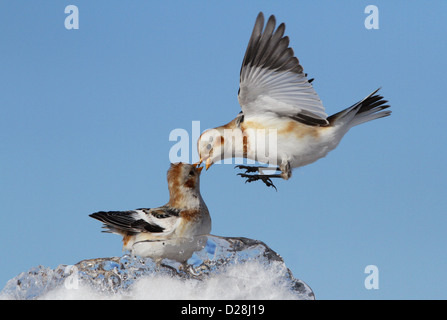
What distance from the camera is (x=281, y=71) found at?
4.67 metres

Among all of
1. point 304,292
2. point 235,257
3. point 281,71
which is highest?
point 281,71

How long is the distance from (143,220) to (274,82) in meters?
1.76

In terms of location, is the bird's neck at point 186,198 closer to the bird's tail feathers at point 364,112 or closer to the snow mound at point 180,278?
the snow mound at point 180,278

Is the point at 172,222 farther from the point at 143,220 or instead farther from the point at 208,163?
the point at 208,163

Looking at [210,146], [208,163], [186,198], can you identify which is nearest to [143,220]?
[186,198]

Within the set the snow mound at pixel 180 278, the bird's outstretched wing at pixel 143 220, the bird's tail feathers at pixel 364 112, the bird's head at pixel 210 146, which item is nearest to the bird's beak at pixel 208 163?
the bird's head at pixel 210 146

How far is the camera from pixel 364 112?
552cm

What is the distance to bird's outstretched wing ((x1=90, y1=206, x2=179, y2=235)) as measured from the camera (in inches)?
195

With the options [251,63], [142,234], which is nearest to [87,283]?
[142,234]

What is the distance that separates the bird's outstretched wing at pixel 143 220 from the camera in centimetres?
496

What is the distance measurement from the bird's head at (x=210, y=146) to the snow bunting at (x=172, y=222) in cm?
13
